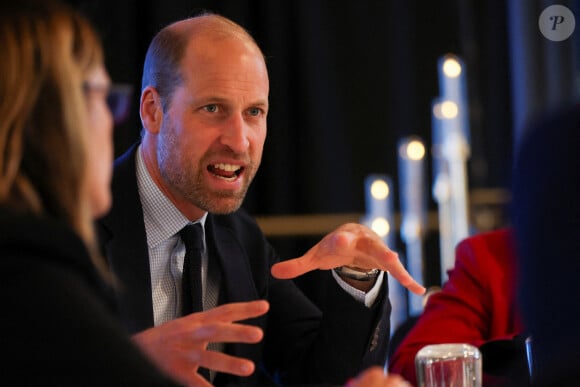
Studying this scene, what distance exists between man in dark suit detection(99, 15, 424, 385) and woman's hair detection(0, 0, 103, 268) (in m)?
0.74

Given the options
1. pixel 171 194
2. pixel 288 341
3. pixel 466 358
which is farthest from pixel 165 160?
pixel 466 358

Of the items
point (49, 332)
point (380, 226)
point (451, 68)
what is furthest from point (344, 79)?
point (49, 332)

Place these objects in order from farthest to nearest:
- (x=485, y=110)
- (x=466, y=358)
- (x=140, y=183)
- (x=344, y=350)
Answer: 1. (x=485, y=110)
2. (x=140, y=183)
3. (x=344, y=350)
4. (x=466, y=358)

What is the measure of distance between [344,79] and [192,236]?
2.95 metres

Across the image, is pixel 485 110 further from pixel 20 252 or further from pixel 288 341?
pixel 20 252

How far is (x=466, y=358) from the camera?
1.38 m

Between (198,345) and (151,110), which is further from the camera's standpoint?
(151,110)

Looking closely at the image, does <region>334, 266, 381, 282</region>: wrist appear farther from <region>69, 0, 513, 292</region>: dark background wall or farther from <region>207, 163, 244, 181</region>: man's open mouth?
<region>69, 0, 513, 292</region>: dark background wall

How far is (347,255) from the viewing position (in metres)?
1.74

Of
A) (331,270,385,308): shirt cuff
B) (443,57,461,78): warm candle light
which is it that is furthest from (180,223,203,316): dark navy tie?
(443,57,461,78): warm candle light

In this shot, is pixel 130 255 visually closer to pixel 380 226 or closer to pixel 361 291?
pixel 361 291

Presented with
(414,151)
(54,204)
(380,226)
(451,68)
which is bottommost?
(380,226)

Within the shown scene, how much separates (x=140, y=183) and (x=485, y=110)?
8.85 feet

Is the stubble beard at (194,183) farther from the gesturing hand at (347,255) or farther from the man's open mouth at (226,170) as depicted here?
the gesturing hand at (347,255)
